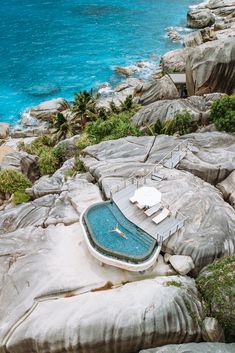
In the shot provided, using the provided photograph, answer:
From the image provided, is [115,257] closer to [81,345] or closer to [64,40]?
[81,345]

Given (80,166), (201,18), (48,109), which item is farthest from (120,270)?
(201,18)

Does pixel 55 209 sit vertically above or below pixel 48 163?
above

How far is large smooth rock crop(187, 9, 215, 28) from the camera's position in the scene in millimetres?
82500

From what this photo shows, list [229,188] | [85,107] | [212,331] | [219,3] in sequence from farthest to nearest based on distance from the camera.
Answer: [219,3] → [85,107] → [229,188] → [212,331]

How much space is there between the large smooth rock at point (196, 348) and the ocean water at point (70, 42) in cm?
4817

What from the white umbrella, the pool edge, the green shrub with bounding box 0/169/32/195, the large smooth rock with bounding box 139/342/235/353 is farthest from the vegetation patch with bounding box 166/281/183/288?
the green shrub with bounding box 0/169/32/195

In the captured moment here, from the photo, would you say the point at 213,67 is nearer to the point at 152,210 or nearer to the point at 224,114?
the point at 224,114

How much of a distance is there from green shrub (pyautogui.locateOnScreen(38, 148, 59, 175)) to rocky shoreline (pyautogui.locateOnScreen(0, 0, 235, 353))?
17.3ft

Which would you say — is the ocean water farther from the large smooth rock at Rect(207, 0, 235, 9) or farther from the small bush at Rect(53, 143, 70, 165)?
the small bush at Rect(53, 143, 70, 165)

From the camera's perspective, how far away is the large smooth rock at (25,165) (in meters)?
40.9

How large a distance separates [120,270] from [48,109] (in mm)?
41191

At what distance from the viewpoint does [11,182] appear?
35.9m

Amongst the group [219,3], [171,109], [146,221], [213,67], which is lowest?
[146,221]

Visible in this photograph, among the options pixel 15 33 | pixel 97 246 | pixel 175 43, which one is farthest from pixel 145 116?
pixel 15 33
